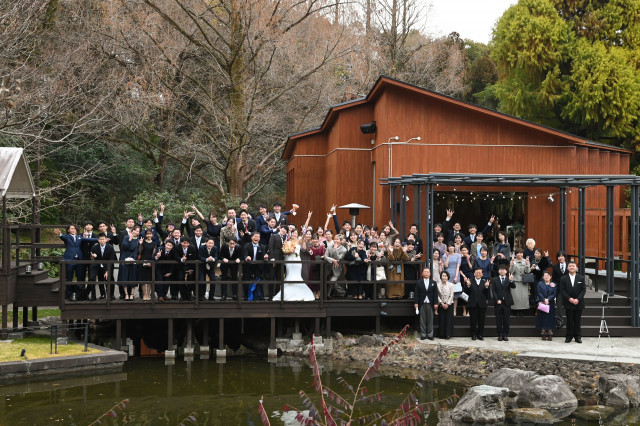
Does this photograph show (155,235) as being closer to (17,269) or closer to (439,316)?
(17,269)

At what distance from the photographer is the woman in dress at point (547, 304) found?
16.2 m

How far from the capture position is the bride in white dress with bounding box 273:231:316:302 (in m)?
16.5

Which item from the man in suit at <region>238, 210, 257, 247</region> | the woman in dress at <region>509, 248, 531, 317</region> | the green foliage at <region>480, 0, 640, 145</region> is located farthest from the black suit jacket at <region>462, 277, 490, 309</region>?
the green foliage at <region>480, 0, 640, 145</region>

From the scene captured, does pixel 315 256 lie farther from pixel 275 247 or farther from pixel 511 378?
pixel 511 378

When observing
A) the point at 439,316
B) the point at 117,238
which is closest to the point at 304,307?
the point at 439,316

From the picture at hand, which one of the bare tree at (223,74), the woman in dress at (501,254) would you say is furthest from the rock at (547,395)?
the bare tree at (223,74)

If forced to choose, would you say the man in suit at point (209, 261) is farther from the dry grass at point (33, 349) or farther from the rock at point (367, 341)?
the rock at point (367, 341)

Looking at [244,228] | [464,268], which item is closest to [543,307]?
[464,268]

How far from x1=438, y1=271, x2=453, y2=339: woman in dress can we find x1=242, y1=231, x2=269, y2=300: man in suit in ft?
13.3

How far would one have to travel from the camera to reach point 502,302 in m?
16.2

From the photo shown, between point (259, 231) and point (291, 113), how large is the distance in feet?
57.6

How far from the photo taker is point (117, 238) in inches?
675

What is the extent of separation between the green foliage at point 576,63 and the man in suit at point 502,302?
1879 cm

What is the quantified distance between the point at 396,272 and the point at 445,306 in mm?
1518
